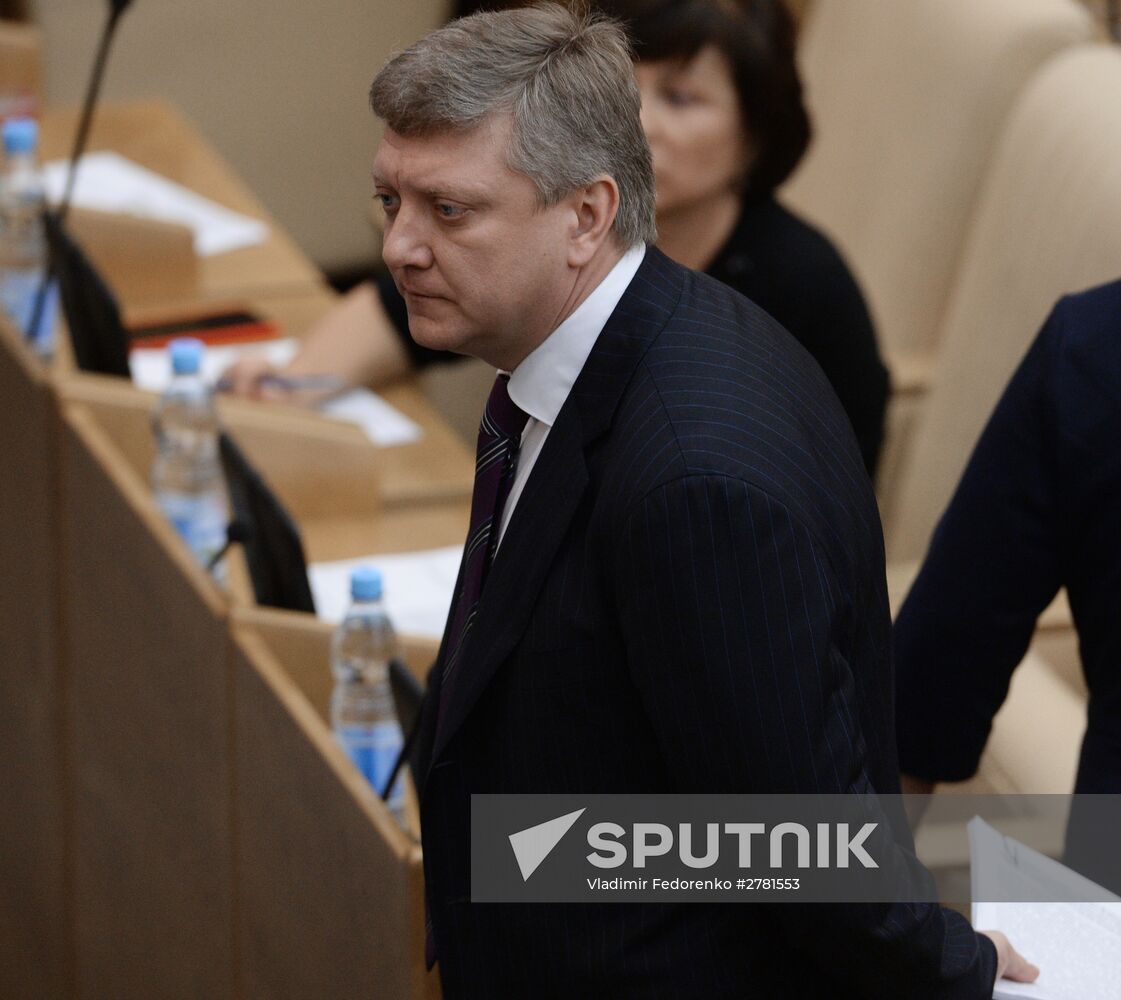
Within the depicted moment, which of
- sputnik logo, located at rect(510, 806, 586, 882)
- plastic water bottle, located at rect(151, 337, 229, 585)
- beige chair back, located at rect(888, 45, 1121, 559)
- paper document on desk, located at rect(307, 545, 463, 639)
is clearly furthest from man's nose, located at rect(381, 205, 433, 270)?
beige chair back, located at rect(888, 45, 1121, 559)

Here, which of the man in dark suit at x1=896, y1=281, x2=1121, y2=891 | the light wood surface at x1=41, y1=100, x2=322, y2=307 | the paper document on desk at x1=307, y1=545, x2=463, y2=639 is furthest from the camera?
the light wood surface at x1=41, y1=100, x2=322, y2=307

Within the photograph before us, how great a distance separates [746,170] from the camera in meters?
2.33

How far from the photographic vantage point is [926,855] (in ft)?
6.02

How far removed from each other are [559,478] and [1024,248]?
4.91 feet

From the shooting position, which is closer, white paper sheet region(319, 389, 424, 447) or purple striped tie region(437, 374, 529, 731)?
purple striped tie region(437, 374, 529, 731)

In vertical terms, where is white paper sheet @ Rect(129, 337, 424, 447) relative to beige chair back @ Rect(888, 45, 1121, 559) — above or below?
below

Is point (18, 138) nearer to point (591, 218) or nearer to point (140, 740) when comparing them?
point (140, 740)

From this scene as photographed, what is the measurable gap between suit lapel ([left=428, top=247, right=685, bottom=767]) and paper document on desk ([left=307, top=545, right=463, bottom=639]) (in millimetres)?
832

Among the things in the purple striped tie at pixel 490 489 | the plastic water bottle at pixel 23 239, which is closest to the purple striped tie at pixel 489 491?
the purple striped tie at pixel 490 489

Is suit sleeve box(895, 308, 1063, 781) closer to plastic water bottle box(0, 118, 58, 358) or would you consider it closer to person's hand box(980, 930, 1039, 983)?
person's hand box(980, 930, 1039, 983)

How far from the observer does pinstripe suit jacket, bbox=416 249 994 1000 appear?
0.99 m

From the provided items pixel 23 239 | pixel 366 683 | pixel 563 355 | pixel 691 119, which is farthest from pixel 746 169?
pixel 563 355

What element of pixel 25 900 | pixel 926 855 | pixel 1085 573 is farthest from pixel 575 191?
pixel 25 900

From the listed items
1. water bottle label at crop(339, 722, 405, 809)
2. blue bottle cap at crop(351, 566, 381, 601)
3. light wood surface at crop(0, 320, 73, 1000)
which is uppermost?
blue bottle cap at crop(351, 566, 381, 601)
